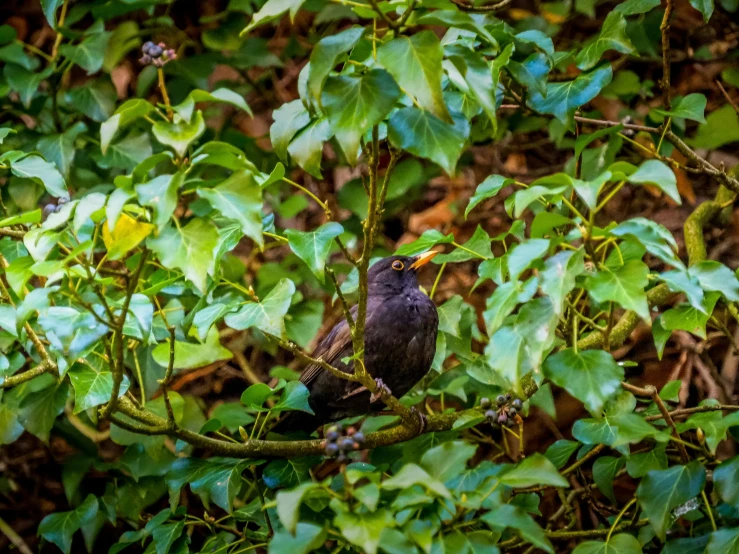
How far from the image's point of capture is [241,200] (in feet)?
6.55

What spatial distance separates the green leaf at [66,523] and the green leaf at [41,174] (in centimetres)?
146

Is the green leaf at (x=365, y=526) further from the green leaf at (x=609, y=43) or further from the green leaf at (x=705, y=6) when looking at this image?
the green leaf at (x=705, y=6)

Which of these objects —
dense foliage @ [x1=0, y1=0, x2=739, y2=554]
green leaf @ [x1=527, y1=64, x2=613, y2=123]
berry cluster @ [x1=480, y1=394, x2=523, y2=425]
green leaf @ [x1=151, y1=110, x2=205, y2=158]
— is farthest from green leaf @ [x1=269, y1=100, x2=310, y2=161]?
berry cluster @ [x1=480, y1=394, x2=523, y2=425]

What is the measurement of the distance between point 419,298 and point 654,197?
2042mm

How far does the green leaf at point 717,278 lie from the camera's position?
83.7 inches

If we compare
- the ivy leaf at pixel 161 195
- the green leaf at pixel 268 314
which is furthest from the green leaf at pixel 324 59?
the green leaf at pixel 268 314

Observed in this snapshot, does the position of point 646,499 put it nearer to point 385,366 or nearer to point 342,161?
point 385,366

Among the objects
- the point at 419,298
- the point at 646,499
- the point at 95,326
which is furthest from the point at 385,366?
the point at 95,326

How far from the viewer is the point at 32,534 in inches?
194

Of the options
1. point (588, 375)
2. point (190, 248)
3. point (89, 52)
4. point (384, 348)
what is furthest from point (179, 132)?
point (89, 52)

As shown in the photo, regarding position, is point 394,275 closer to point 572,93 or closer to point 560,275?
point 572,93

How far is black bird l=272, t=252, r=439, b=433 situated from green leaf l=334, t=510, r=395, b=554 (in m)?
1.51

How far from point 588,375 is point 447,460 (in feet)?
1.38

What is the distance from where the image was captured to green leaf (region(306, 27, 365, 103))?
6.39 ft
